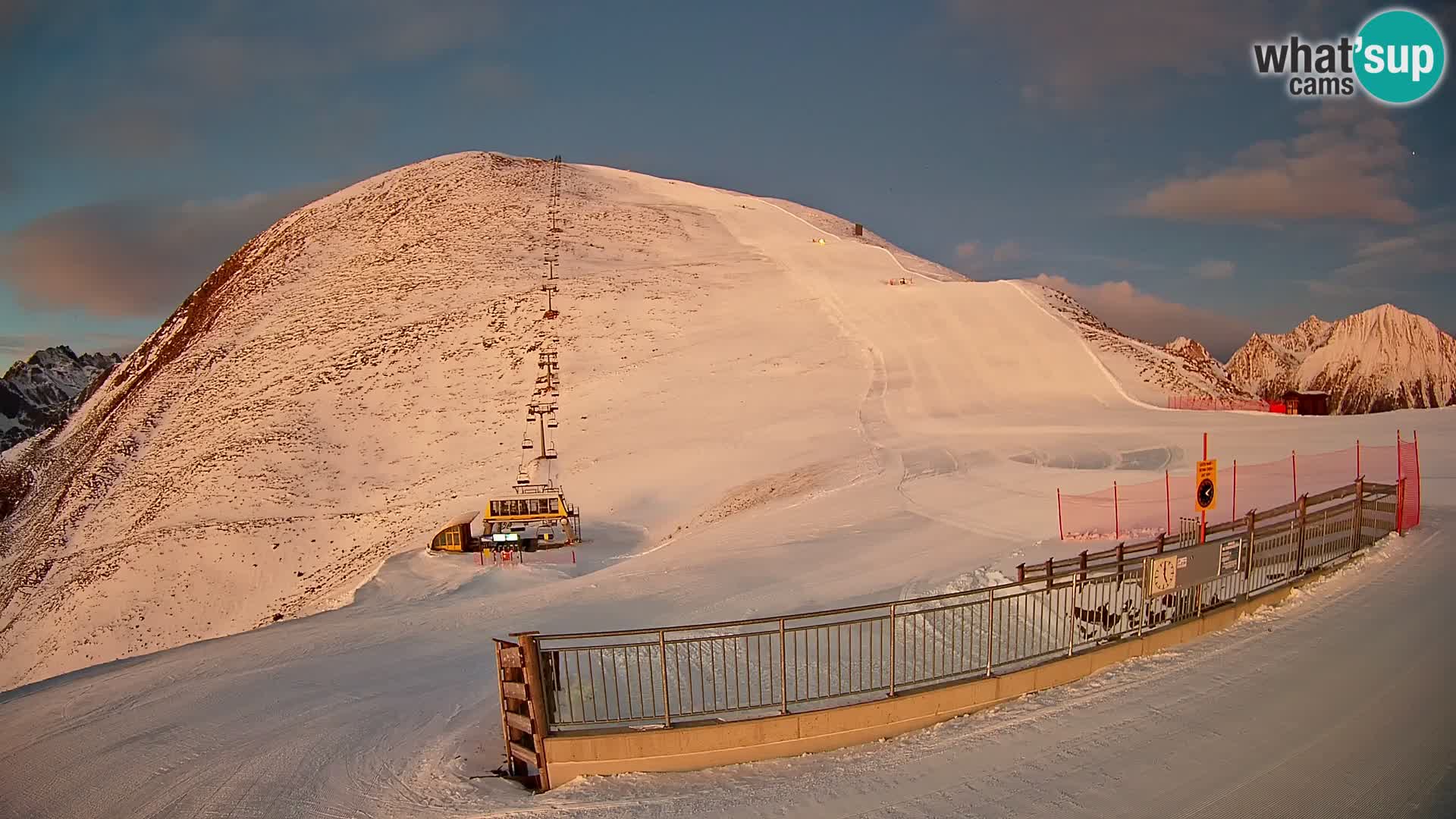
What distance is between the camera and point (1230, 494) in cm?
1967

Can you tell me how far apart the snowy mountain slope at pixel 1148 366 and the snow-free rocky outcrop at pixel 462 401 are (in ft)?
1.46

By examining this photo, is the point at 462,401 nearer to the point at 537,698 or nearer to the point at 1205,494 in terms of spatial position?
the point at 537,698

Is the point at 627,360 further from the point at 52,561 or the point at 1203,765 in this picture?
the point at 1203,765

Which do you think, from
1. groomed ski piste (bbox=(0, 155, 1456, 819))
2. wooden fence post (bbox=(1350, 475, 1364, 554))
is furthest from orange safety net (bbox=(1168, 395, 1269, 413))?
wooden fence post (bbox=(1350, 475, 1364, 554))

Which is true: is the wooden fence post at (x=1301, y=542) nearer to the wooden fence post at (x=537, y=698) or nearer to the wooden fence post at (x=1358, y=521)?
the wooden fence post at (x=1358, y=521)

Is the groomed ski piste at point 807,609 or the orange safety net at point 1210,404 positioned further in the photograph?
the orange safety net at point 1210,404

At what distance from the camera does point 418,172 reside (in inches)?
3718

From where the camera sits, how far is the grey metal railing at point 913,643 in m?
9.31

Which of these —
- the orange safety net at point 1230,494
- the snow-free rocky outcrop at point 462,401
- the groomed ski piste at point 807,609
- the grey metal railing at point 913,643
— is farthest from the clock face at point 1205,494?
the snow-free rocky outcrop at point 462,401

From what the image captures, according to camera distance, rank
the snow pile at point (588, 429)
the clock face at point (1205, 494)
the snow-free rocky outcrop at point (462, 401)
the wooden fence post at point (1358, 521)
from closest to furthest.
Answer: the clock face at point (1205, 494), the wooden fence post at point (1358, 521), the snow pile at point (588, 429), the snow-free rocky outcrop at point (462, 401)

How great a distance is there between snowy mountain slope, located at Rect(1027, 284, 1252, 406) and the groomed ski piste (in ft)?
2.75

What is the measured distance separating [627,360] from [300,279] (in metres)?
37.2

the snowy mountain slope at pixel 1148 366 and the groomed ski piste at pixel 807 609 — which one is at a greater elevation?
the snowy mountain slope at pixel 1148 366

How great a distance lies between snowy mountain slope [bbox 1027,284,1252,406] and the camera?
149 ft
